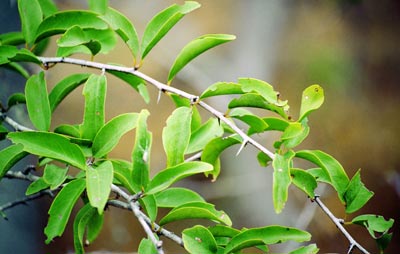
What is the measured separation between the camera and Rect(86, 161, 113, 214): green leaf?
2.27 ft

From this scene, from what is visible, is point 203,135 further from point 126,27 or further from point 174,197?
point 126,27

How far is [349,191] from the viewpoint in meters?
0.86

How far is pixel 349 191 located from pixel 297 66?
1.02m

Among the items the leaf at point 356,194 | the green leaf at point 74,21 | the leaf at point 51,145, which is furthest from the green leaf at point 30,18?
the leaf at point 356,194

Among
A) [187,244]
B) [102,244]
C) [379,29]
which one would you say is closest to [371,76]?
[379,29]

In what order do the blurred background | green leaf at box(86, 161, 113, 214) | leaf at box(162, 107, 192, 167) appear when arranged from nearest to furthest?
green leaf at box(86, 161, 113, 214) < leaf at box(162, 107, 192, 167) < the blurred background

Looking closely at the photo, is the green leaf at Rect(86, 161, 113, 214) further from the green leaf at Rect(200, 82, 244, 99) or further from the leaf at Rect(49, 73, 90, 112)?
the leaf at Rect(49, 73, 90, 112)

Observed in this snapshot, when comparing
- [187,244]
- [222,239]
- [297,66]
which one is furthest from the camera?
[297,66]

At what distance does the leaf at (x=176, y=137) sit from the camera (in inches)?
31.8

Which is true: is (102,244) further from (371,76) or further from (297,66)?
(371,76)

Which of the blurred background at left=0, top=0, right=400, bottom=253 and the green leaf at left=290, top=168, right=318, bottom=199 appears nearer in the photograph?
the green leaf at left=290, top=168, right=318, bottom=199

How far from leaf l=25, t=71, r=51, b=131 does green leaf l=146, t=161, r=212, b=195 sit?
259 millimetres

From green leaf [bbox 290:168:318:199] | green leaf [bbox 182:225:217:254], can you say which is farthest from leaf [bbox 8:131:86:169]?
green leaf [bbox 290:168:318:199]

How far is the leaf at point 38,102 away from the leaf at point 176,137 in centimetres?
24
